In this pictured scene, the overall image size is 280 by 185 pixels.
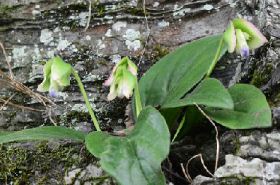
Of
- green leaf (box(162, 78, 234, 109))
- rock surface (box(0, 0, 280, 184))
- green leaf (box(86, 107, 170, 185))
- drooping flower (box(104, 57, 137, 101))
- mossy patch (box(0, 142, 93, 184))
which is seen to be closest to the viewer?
green leaf (box(86, 107, 170, 185))

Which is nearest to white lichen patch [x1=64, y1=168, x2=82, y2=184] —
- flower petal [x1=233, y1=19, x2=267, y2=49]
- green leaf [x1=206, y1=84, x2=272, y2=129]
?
green leaf [x1=206, y1=84, x2=272, y2=129]

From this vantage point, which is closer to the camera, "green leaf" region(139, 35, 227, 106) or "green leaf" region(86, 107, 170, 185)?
"green leaf" region(86, 107, 170, 185)

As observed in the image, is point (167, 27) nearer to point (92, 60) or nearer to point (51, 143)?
point (92, 60)

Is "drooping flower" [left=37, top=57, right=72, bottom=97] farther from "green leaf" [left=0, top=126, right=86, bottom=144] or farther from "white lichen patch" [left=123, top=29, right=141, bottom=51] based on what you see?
"white lichen patch" [left=123, top=29, right=141, bottom=51]

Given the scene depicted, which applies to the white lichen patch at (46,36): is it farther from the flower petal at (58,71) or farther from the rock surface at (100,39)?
the flower petal at (58,71)

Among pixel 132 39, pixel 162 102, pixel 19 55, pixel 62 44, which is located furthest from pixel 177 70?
pixel 19 55

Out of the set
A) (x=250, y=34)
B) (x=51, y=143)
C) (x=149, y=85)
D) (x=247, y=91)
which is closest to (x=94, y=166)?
(x=51, y=143)
